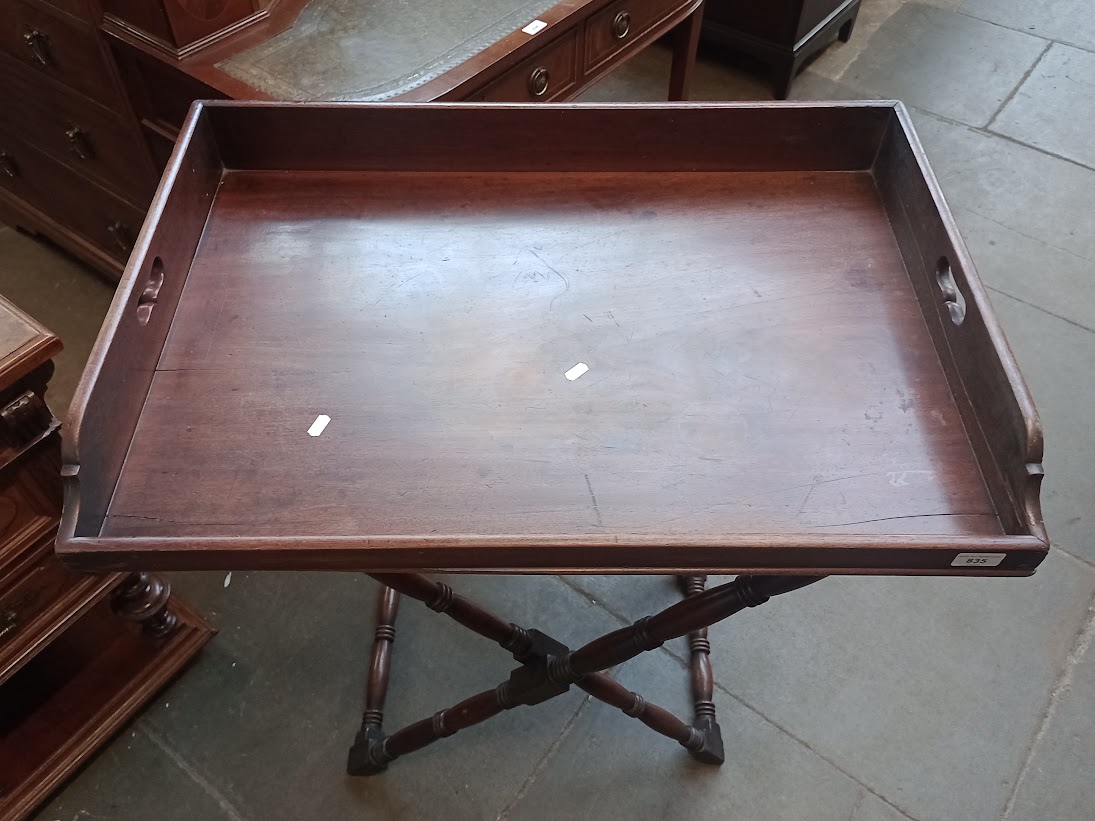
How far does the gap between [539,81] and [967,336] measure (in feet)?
3.49

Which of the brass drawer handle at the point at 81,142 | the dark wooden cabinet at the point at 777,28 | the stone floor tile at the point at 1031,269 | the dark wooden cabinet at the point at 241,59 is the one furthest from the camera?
the dark wooden cabinet at the point at 777,28

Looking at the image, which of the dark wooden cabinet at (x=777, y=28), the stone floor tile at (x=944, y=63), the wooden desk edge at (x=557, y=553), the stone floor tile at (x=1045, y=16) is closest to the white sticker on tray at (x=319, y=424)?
the wooden desk edge at (x=557, y=553)

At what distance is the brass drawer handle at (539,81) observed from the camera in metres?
1.69

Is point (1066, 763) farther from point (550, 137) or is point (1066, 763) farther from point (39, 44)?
point (39, 44)

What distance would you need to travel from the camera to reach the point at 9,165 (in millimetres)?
2369

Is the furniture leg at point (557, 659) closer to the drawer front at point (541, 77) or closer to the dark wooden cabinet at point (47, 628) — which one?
the dark wooden cabinet at point (47, 628)

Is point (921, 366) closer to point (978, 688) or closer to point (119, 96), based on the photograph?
point (978, 688)

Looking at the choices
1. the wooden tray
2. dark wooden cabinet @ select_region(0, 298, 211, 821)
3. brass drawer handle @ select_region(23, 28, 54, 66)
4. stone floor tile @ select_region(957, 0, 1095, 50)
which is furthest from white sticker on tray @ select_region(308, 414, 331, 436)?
stone floor tile @ select_region(957, 0, 1095, 50)

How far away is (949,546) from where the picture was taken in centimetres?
80

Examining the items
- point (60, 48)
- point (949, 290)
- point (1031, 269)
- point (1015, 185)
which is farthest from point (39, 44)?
point (1015, 185)

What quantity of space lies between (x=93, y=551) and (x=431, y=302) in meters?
0.49

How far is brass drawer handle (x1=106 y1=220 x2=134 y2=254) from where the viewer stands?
219cm

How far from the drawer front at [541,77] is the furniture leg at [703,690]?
1014 millimetres

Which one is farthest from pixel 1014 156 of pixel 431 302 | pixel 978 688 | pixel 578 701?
pixel 431 302
